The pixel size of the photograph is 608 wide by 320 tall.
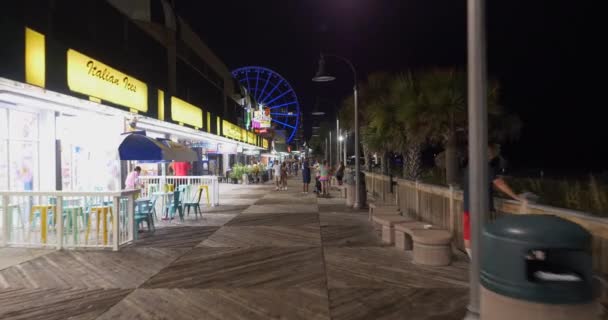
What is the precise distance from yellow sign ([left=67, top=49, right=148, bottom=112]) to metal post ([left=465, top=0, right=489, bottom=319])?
7507 millimetres

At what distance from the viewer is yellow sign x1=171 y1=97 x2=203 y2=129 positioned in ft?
49.5

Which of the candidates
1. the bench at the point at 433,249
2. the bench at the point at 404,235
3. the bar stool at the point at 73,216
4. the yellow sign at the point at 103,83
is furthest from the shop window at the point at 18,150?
the bench at the point at 433,249

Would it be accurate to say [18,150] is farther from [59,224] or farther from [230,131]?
[230,131]

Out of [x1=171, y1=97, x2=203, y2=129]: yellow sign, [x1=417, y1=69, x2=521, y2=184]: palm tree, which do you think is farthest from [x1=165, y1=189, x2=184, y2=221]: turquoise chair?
[x1=417, y1=69, x2=521, y2=184]: palm tree

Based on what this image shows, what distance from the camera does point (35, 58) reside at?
7438mm

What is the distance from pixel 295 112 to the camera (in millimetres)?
63594

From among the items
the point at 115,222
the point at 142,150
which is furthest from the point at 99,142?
the point at 115,222

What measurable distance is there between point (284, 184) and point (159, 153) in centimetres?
1525

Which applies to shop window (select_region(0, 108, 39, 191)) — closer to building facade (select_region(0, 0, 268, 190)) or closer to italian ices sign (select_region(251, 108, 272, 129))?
building facade (select_region(0, 0, 268, 190))

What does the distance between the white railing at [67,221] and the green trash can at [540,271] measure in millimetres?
6583

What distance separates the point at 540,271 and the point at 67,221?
7.83 meters

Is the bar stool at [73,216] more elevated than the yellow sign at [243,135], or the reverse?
the yellow sign at [243,135]

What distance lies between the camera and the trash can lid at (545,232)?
9.12 feet

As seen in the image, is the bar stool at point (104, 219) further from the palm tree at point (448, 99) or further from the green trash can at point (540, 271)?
the palm tree at point (448, 99)
